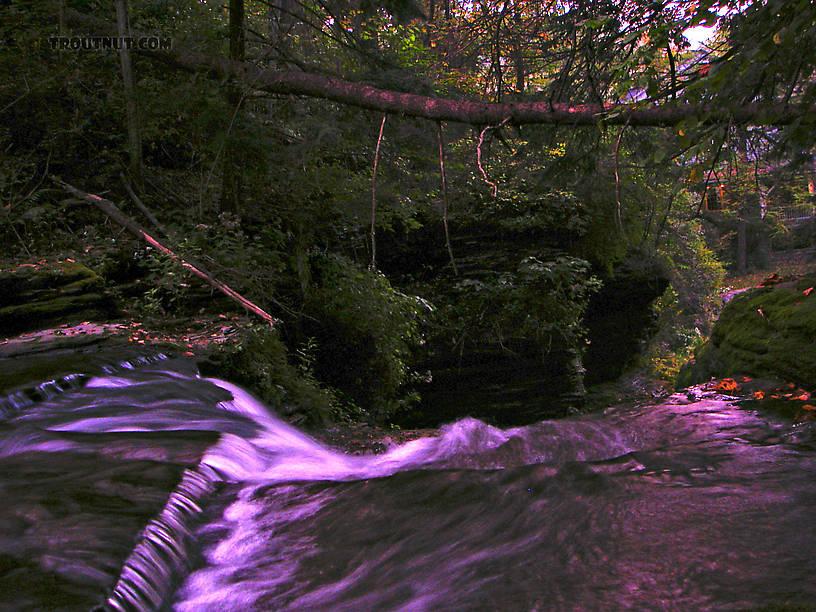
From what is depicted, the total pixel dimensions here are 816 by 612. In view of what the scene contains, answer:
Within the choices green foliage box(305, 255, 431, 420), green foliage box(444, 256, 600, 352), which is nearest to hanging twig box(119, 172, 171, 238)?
green foliage box(305, 255, 431, 420)

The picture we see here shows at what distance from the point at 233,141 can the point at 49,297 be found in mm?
3017

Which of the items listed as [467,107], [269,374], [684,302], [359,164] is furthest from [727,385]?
[684,302]

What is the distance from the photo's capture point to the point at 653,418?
5.04 m

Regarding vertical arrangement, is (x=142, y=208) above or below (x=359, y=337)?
above

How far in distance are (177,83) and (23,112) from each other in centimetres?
262

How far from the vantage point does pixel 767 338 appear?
19.6 ft

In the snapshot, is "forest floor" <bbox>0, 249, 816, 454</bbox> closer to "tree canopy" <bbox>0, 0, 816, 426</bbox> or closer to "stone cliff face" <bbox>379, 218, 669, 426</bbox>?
"tree canopy" <bbox>0, 0, 816, 426</bbox>

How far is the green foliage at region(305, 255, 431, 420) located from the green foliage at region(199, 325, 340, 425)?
156 centimetres

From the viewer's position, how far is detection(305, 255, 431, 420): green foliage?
30.3 ft

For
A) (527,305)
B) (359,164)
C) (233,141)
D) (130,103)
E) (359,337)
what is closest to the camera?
(233,141)

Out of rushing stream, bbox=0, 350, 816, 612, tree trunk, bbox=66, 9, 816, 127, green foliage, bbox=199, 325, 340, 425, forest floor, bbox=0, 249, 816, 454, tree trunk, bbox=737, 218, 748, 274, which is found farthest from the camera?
tree trunk, bbox=737, 218, 748, 274

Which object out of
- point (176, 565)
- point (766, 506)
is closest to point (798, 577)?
point (766, 506)

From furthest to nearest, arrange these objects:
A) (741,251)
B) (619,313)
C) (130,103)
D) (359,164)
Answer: (741,251), (619,313), (359,164), (130,103)

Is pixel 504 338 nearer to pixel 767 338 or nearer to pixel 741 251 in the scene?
pixel 767 338
